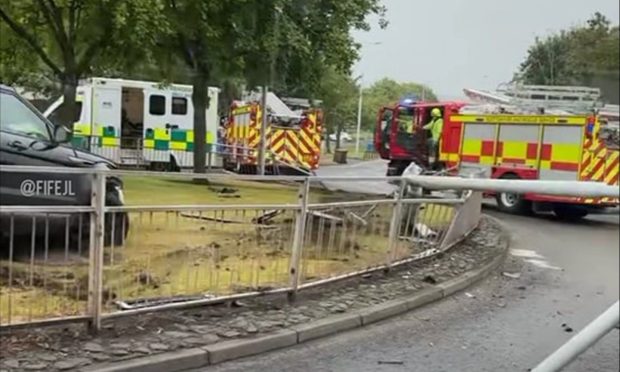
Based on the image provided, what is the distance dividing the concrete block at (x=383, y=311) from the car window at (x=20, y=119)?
3205 mm

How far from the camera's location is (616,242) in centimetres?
187

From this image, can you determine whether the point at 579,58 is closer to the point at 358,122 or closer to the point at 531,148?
the point at 531,148

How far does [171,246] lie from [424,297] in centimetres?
228

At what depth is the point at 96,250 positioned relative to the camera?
4703 mm

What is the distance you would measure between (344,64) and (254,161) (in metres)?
2.14

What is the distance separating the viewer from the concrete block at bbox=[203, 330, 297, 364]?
464 centimetres

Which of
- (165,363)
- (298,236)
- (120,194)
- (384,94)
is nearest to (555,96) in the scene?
(384,94)

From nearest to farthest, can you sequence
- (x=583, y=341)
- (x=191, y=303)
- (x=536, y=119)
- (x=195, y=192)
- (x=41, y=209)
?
(x=583, y=341) → (x=536, y=119) → (x=41, y=209) → (x=191, y=303) → (x=195, y=192)

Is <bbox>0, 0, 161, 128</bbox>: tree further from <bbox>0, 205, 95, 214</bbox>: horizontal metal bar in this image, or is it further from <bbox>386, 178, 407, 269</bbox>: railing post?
<bbox>0, 205, 95, 214</bbox>: horizontal metal bar

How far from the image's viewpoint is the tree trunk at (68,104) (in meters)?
9.80

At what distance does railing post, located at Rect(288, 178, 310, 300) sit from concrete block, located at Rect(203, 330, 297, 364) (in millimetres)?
805

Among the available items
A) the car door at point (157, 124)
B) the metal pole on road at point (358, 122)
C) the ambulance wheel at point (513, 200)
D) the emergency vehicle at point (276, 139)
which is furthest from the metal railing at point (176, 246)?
the car door at point (157, 124)

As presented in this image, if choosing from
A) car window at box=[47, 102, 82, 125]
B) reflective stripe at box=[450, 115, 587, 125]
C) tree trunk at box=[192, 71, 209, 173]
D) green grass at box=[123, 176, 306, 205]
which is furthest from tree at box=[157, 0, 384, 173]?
car window at box=[47, 102, 82, 125]

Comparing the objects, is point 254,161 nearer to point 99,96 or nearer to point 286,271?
point 286,271
